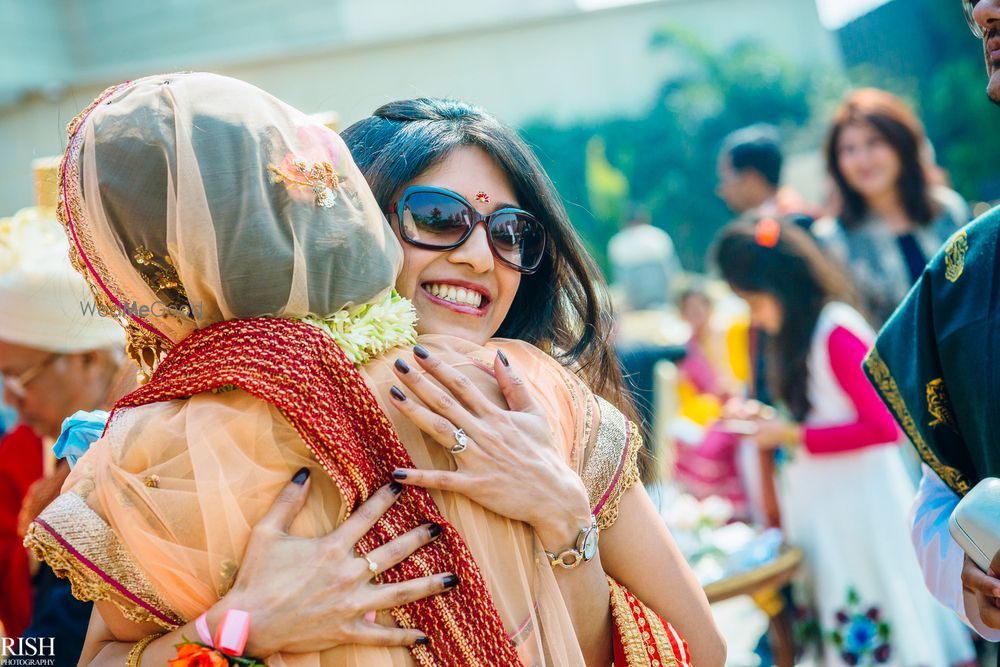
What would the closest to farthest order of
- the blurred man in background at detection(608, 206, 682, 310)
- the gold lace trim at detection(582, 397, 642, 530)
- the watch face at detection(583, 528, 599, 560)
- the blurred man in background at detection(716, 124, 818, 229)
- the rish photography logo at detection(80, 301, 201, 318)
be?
the rish photography logo at detection(80, 301, 201, 318), the watch face at detection(583, 528, 599, 560), the gold lace trim at detection(582, 397, 642, 530), the blurred man in background at detection(716, 124, 818, 229), the blurred man in background at detection(608, 206, 682, 310)

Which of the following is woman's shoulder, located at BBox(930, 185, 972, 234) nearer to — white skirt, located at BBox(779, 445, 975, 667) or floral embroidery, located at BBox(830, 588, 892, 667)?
white skirt, located at BBox(779, 445, 975, 667)

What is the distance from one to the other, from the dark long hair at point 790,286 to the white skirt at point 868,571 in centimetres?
33

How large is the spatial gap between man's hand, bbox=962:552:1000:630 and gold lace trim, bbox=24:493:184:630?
145 centimetres

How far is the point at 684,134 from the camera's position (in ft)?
93.1

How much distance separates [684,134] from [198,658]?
28.5m

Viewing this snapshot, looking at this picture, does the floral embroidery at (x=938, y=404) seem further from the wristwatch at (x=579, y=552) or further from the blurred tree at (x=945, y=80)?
the blurred tree at (x=945, y=80)

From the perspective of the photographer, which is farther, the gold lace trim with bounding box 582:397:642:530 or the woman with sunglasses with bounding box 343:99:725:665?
the gold lace trim with bounding box 582:397:642:530

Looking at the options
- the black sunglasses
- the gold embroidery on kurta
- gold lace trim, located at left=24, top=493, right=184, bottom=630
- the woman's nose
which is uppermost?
the black sunglasses

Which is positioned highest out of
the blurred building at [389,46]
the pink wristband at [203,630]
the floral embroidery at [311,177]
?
the blurred building at [389,46]

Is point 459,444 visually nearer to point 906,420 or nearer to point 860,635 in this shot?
point 906,420

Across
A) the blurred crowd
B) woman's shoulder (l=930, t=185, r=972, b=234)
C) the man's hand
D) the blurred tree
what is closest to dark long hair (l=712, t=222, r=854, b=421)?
the blurred crowd

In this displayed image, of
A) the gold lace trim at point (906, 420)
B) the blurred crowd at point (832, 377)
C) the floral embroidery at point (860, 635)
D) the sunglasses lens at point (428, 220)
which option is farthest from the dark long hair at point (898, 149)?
the sunglasses lens at point (428, 220)

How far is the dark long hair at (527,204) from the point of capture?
1833 millimetres

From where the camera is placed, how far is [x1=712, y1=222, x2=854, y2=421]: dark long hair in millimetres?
4070
